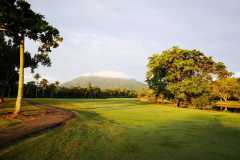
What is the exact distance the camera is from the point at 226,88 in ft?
135

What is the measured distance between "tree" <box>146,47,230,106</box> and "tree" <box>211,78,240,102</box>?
5.79ft

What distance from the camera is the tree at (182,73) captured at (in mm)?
40312

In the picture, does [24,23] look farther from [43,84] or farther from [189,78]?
[43,84]

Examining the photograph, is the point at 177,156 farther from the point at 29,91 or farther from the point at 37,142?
the point at 29,91

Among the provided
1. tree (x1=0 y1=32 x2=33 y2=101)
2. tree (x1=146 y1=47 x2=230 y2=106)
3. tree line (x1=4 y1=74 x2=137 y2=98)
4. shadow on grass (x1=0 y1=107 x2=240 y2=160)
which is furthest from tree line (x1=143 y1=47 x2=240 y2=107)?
tree line (x1=4 y1=74 x2=137 y2=98)

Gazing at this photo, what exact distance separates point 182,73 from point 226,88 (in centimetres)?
916

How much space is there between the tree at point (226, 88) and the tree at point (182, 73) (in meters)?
1.76

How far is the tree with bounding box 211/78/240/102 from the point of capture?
4016cm

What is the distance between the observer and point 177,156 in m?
6.88

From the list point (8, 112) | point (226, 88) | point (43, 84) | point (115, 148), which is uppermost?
point (43, 84)

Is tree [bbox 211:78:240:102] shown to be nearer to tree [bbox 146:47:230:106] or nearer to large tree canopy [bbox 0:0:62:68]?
tree [bbox 146:47:230:106]

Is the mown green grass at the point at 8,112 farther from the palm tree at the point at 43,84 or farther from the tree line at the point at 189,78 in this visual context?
the palm tree at the point at 43,84

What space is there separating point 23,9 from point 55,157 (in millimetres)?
12102

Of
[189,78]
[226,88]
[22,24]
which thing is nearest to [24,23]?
[22,24]
